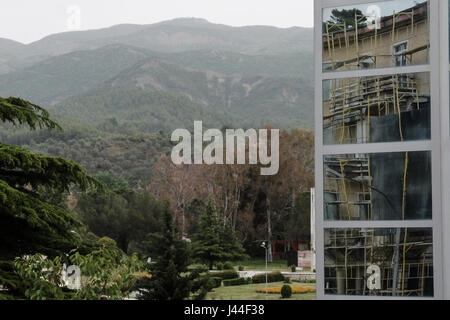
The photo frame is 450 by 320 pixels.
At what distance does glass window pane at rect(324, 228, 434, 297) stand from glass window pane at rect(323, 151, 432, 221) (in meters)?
0.10

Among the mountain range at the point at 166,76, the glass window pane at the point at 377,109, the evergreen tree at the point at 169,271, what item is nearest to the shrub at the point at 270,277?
the evergreen tree at the point at 169,271

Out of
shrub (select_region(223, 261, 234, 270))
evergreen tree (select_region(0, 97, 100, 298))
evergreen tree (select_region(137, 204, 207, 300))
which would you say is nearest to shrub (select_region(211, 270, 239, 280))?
shrub (select_region(223, 261, 234, 270))

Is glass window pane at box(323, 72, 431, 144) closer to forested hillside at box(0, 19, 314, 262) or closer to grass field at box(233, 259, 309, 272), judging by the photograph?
forested hillside at box(0, 19, 314, 262)

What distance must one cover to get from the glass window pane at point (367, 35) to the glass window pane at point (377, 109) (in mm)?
102

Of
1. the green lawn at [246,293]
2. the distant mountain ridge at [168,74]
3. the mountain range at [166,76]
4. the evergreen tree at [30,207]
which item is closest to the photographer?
the evergreen tree at [30,207]

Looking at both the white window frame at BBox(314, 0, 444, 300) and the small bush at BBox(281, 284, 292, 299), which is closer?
the white window frame at BBox(314, 0, 444, 300)

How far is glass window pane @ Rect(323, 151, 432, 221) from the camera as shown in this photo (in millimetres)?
3135

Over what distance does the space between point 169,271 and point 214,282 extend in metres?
0.72

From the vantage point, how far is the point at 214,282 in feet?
28.1

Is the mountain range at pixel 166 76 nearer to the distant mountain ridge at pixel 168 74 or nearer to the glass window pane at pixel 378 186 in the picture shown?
the distant mountain ridge at pixel 168 74

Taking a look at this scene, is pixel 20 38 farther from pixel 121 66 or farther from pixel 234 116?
pixel 234 116

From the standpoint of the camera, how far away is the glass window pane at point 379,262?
10.3 ft
